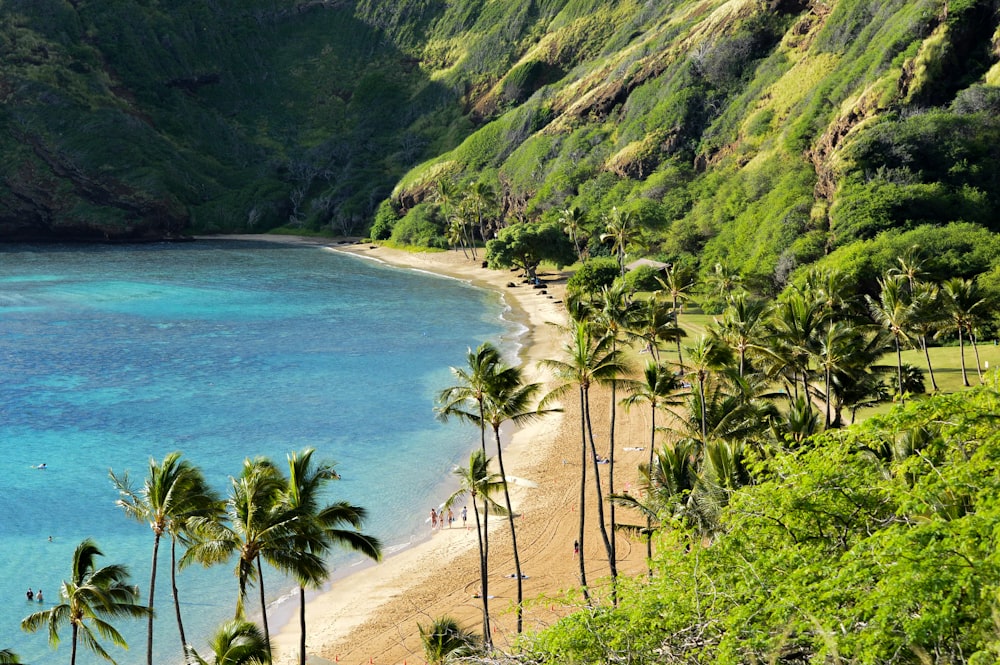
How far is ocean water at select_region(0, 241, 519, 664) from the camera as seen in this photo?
4084 centimetres

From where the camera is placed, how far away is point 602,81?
157375mm

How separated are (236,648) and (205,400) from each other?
157 feet

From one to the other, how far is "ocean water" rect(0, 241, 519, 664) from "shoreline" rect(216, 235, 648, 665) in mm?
2108

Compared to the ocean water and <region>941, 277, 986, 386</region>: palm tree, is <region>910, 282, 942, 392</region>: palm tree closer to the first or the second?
<region>941, 277, 986, 386</region>: palm tree

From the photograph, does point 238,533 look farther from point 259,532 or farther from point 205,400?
point 205,400

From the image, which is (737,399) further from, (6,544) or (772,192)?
(772,192)

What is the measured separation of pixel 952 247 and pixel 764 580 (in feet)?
224

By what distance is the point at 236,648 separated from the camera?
21.6m

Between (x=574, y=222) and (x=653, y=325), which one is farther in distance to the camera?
(x=574, y=222)

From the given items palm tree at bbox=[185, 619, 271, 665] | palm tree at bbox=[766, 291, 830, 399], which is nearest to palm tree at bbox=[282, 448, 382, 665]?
palm tree at bbox=[185, 619, 271, 665]

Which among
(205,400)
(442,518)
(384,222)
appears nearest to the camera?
(442,518)

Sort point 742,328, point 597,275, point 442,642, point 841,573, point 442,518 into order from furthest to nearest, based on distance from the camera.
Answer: point 597,275
point 442,518
point 742,328
point 442,642
point 841,573

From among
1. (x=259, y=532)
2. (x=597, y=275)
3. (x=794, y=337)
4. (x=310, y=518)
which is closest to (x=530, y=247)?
(x=597, y=275)

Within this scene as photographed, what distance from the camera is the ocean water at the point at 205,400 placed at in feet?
134
